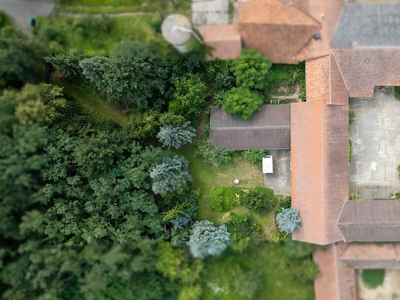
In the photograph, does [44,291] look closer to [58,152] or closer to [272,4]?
[58,152]

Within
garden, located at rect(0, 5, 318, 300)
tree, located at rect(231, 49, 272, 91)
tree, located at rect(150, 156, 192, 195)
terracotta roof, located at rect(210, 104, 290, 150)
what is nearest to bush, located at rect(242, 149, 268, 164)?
garden, located at rect(0, 5, 318, 300)

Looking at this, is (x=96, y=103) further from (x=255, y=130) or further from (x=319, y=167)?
(x=319, y=167)

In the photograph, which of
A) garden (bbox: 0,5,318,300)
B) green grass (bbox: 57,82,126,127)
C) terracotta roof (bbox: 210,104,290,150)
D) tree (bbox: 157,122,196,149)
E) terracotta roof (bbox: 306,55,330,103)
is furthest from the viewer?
green grass (bbox: 57,82,126,127)

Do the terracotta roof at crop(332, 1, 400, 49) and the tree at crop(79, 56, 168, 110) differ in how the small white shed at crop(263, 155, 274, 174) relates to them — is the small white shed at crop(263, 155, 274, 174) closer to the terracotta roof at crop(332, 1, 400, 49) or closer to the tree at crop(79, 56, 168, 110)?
the tree at crop(79, 56, 168, 110)

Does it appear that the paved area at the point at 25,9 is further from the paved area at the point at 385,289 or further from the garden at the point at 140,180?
the paved area at the point at 385,289

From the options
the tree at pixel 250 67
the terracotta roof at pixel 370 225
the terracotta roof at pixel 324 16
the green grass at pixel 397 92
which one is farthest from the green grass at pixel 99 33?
the terracotta roof at pixel 370 225

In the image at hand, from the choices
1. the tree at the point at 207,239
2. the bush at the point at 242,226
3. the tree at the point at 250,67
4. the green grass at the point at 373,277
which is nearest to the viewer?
the tree at the point at 207,239

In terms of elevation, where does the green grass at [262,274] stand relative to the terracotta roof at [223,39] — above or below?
below

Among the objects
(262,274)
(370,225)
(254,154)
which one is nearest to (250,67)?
(254,154)
